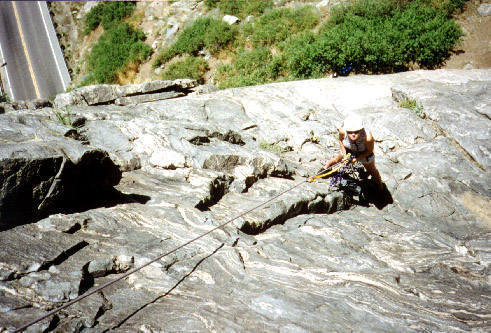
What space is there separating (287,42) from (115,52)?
44.9ft

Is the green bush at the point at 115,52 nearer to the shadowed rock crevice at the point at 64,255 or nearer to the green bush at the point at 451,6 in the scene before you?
the green bush at the point at 451,6

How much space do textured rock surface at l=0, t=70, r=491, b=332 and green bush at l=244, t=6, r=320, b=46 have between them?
877cm

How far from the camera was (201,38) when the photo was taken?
778 inches

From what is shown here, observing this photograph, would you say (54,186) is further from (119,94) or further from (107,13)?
(107,13)

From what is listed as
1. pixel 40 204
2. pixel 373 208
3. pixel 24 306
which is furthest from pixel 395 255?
pixel 40 204

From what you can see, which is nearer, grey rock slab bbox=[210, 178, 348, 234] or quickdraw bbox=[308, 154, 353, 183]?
grey rock slab bbox=[210, 178, 348, 234]

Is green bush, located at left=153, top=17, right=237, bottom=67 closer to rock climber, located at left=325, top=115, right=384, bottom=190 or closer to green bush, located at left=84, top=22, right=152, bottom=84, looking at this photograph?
green bush, located at left=84, top=22, right=152, bottom=84

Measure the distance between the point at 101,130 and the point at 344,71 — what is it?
11543 mm

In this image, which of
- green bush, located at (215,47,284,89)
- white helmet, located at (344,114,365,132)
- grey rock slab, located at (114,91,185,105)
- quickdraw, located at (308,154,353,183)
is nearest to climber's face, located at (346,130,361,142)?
white helmet, located at (344,114,365,132)

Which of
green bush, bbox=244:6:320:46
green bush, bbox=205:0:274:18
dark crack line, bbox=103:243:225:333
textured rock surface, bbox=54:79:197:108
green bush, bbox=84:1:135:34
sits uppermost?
green bush, bbox=84:1:135:34

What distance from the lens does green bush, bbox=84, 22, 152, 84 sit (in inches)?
825

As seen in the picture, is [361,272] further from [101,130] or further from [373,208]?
[101,130]

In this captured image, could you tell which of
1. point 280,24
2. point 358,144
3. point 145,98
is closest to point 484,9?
point 280,24

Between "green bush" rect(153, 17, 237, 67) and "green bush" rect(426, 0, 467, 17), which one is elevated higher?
"green bush" rect(153, 17, 237, 67)
